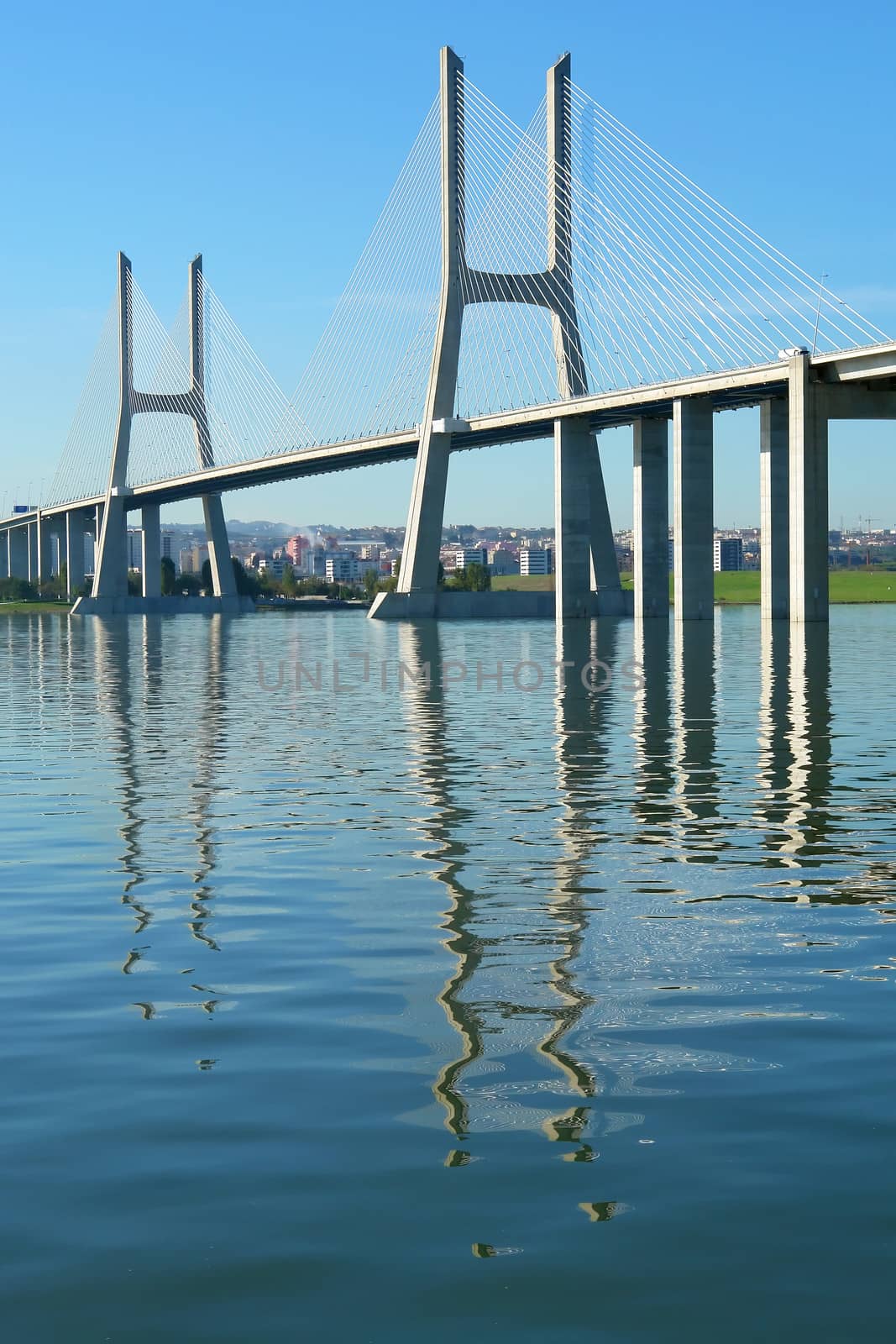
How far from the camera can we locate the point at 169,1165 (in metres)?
5.14

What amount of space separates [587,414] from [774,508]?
13.0 metres

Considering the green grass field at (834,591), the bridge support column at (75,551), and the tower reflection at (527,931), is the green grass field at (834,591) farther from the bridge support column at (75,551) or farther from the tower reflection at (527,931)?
the tower reflection at (527,931)

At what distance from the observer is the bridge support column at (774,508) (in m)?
69.2

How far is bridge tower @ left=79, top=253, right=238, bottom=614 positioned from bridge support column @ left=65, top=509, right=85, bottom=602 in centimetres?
1907

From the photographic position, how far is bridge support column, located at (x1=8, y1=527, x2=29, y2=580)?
643 feet

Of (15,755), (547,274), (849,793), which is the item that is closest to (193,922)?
(849,793)

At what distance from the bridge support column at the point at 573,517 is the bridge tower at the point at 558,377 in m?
0.04

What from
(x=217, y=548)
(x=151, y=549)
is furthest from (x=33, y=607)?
(x=217, y=548)

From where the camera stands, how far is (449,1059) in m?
6.30

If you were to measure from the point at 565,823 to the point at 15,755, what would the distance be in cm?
919

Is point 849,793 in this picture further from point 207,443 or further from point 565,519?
point 207,443

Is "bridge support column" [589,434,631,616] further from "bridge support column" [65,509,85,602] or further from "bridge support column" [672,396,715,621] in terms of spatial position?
"bridge support column" [65,509,85,602]

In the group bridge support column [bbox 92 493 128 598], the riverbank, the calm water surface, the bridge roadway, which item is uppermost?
the bridge roadway

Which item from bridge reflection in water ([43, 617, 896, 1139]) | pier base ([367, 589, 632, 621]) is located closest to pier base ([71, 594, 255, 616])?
pier base ([367, 589, 632, 621])
